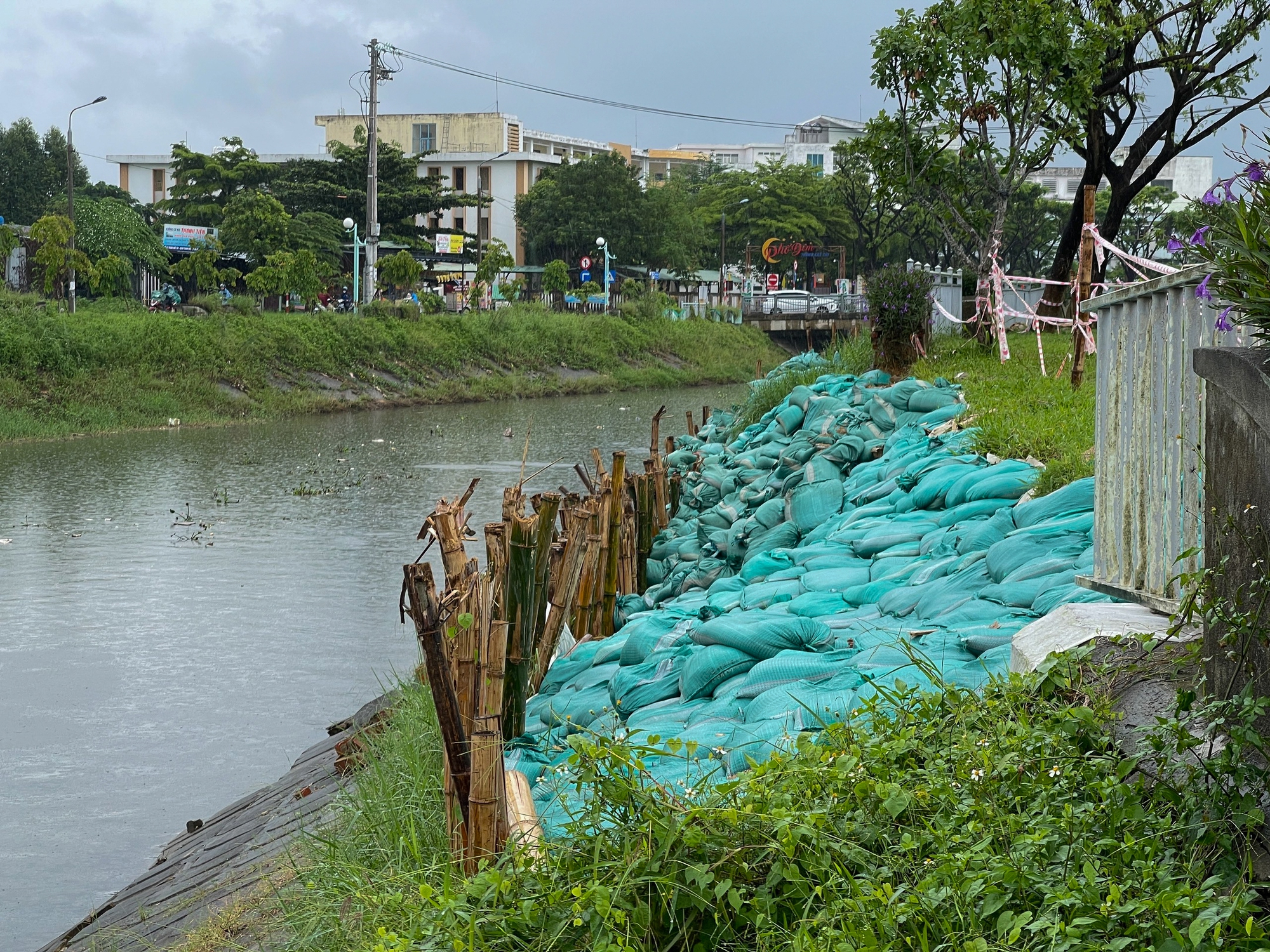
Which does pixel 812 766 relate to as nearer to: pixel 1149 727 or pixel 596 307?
pixel 1149 727

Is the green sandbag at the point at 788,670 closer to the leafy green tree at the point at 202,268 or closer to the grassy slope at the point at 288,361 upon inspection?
the grassy slope at the point at 288,361

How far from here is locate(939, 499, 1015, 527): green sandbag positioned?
5.70m

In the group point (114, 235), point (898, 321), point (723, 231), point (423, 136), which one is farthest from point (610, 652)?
point (423, 136)

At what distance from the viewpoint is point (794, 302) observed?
41.5 meters

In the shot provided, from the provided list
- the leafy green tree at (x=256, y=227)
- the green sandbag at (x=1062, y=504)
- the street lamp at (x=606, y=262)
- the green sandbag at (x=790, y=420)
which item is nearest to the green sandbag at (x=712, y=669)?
the green sandbag at (x=1062, y=504)

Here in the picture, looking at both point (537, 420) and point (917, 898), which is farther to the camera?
point (537, 420)

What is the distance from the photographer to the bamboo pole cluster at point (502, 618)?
10.7 ft

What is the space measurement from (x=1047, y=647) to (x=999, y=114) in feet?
43.5

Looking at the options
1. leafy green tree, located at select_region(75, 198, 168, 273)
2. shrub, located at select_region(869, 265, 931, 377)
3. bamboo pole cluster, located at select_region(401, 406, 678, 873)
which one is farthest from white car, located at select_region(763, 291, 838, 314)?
bamboo pole cluster, located at select_region(401, 406, 678, 873)

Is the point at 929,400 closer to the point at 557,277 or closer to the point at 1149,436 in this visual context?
the point at 1149,436

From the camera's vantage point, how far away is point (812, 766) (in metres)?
2.86

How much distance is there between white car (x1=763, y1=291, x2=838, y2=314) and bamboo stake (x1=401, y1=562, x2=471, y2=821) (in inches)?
1425

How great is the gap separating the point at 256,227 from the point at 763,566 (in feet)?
106

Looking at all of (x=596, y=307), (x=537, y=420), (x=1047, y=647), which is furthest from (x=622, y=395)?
(x=1047, y=647)
